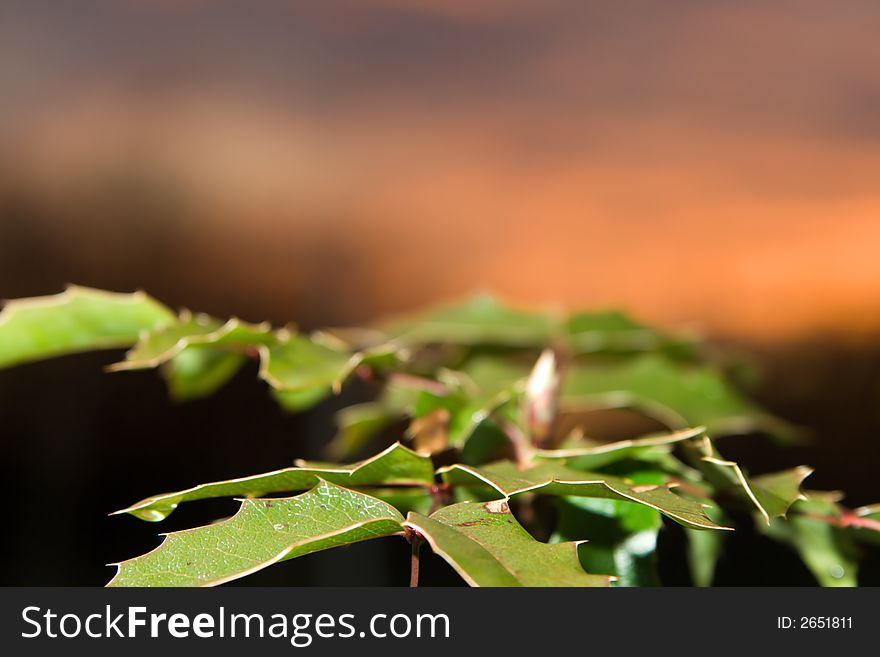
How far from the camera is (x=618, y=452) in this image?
0.23 metres

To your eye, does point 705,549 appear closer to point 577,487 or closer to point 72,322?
point 577,487

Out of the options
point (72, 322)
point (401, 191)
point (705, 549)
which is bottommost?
point (705, 549)

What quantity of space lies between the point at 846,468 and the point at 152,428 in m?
1.39

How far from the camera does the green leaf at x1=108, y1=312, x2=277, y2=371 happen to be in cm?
27

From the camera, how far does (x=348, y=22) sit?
155 centimetres

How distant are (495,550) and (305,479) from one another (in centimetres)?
6

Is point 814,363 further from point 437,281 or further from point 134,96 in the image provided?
point 134,96

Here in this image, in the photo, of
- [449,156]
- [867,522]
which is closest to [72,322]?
[867,522]

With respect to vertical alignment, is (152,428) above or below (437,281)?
below

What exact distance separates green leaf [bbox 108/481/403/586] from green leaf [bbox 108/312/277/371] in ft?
0.33

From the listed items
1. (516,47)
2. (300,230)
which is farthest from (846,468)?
(300,230)

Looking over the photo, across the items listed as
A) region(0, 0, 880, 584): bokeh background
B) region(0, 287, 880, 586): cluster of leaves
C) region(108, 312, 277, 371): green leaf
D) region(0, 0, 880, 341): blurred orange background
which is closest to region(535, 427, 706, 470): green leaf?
region(0, 287, 880, 586): cluster of leaves
